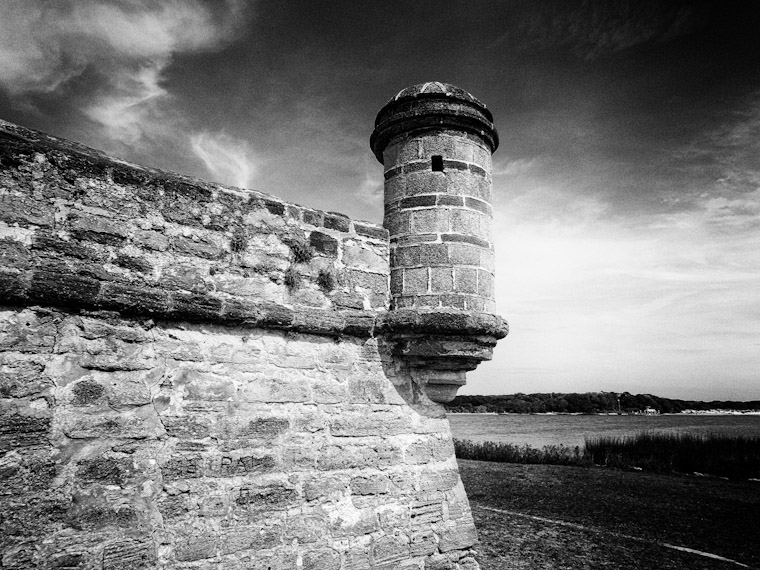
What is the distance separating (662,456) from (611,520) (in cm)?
918

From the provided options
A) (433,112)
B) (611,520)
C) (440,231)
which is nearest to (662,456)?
(611,520)

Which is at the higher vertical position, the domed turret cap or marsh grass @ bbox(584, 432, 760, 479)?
the domed turret cap

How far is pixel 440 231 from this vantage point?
3.86 metres

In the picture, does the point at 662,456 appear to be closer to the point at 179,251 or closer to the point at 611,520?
the point at 611,520

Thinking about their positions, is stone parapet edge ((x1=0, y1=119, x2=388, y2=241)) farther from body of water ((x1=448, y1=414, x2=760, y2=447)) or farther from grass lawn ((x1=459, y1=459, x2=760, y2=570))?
body of water ((x1=448, y1=414, x2=760, y2=447))

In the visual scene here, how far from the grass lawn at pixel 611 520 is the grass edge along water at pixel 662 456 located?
1468 millimetres

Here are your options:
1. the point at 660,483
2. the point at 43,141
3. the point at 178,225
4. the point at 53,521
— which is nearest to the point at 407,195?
the point at 178,225

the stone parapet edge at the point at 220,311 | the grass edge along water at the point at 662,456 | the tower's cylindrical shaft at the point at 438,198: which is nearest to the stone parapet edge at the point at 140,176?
the tower's cylindrical shaft at the point at 438,198

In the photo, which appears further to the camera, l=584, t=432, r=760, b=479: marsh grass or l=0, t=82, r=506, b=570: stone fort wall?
l=584, t=432, r=760, b=479: marsh grass

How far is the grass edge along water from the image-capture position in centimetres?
1385

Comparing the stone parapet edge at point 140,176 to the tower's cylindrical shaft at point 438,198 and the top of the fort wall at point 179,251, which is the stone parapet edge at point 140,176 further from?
the tower's cylindrical shaft at point 438,198

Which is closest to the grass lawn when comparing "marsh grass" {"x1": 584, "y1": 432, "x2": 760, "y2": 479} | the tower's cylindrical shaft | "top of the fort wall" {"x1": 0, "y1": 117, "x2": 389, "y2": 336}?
"marsh grass" {"x1": 584, "y1": 432, "x2": 760, "y2": 479}

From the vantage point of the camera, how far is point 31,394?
8.02ft

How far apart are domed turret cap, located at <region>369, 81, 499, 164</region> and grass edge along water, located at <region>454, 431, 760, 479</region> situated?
1451 centimetres
